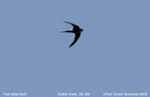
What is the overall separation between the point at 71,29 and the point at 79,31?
622 mm

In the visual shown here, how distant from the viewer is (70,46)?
45.8 m

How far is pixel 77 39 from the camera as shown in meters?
46.4

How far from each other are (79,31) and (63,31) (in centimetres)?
191

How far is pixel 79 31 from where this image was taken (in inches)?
1796

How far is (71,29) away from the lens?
4525 centimetres

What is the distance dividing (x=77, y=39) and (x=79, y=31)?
92 cm

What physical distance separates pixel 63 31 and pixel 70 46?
202cm

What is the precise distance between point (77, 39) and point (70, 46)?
2.94 ft

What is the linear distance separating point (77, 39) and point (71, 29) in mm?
1347

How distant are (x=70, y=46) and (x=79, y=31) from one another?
3.50ft

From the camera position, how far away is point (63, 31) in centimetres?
4397
